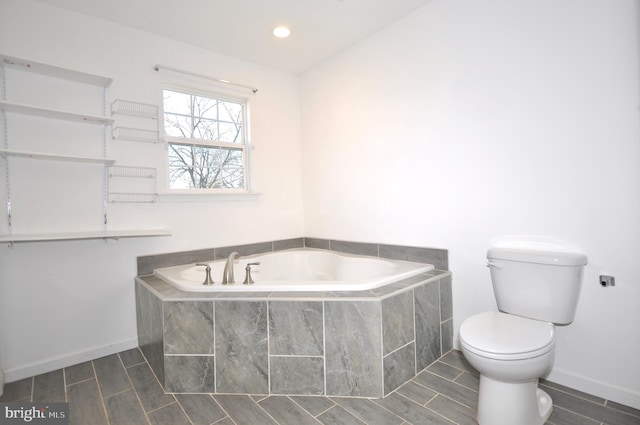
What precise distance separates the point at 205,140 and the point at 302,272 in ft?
4.91


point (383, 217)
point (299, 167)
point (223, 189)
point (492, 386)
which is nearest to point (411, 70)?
point (383, 217)

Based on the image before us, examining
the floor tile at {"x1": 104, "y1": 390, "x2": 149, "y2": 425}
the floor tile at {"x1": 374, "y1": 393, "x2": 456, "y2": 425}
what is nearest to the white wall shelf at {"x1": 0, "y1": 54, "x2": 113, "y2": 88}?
the floor tile at {"x1": 104, "y1": 390, "x2": 149, "y2": 425}

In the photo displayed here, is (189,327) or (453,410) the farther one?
(189,327)

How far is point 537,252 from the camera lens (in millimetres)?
1730

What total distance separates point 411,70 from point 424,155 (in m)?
0.66

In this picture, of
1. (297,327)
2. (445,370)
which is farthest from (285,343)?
(445,370)

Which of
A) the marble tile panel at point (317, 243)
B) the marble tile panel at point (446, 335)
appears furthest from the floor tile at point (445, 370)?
the marble tile panel at point (317, 243)

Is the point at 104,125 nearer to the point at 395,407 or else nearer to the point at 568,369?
the point at 395,407

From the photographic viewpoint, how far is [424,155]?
240 cm

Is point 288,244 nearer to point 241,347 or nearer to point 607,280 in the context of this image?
point 241,347

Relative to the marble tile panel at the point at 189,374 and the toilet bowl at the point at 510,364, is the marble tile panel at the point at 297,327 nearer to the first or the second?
the marble tile panel at the point at 189,374

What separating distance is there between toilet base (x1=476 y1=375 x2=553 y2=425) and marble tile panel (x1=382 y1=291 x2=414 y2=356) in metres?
0.46

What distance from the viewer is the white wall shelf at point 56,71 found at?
193cm

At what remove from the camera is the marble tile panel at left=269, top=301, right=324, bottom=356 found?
1770 mm
